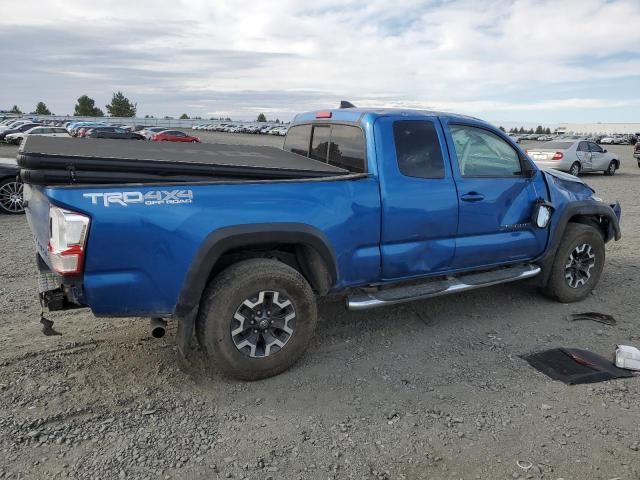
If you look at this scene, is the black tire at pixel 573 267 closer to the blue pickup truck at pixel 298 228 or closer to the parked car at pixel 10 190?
the blue pickup truck at pixel 298 228

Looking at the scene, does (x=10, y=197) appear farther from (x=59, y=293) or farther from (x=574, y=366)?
(x=574, y=366)

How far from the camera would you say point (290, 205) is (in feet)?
11.7

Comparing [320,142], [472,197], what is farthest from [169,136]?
[472,197]

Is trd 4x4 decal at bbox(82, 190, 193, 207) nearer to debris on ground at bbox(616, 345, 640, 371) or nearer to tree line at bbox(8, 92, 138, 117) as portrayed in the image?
debris on ground at bbox(616, 345, 640, 371)

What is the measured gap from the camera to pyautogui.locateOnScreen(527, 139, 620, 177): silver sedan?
18.4 metres

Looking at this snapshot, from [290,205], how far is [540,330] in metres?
2.76

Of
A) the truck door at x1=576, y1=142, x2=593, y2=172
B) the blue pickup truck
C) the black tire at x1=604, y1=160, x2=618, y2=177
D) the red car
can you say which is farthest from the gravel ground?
the red car

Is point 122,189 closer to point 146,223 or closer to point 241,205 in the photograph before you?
point 146,223

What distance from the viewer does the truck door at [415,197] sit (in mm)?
4008

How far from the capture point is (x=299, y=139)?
519cm

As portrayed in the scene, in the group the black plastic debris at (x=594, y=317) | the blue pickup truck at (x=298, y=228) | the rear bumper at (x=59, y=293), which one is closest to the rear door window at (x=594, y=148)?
the blue pickup truck at (x=298, y=228)

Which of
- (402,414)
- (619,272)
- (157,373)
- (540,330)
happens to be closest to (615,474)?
(402,414)

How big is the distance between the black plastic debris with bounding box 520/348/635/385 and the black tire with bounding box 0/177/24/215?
9143 mm

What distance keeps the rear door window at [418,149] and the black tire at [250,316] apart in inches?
51.0
